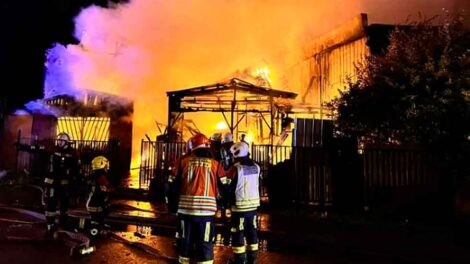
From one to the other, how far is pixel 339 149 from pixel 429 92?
9.40 ft

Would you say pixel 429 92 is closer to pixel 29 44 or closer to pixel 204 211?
pixel 204 211

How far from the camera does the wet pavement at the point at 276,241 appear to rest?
6098 mm

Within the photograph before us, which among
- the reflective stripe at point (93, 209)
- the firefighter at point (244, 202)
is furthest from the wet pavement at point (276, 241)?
the firefighter at point (244, 202)

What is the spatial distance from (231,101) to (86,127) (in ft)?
25.5

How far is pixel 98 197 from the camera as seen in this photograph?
279 inches

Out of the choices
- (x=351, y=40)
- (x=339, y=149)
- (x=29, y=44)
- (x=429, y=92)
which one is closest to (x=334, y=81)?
(x=351, y=40)

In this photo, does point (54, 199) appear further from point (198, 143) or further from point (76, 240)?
point (198, 143)

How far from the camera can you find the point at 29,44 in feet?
94.0

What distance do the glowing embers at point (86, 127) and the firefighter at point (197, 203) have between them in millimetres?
14132

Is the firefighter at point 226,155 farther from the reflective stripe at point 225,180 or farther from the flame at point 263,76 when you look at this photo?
the flame at point 263,76

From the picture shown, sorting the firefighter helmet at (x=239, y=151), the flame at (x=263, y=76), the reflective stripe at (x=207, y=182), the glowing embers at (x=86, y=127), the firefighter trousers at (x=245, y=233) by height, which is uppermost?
the flame at (x=263, y=76)

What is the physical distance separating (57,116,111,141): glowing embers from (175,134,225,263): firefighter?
1413cm

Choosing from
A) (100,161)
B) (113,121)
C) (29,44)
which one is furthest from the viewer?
(29,44)

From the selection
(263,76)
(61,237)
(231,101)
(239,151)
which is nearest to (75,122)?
(231,101)
